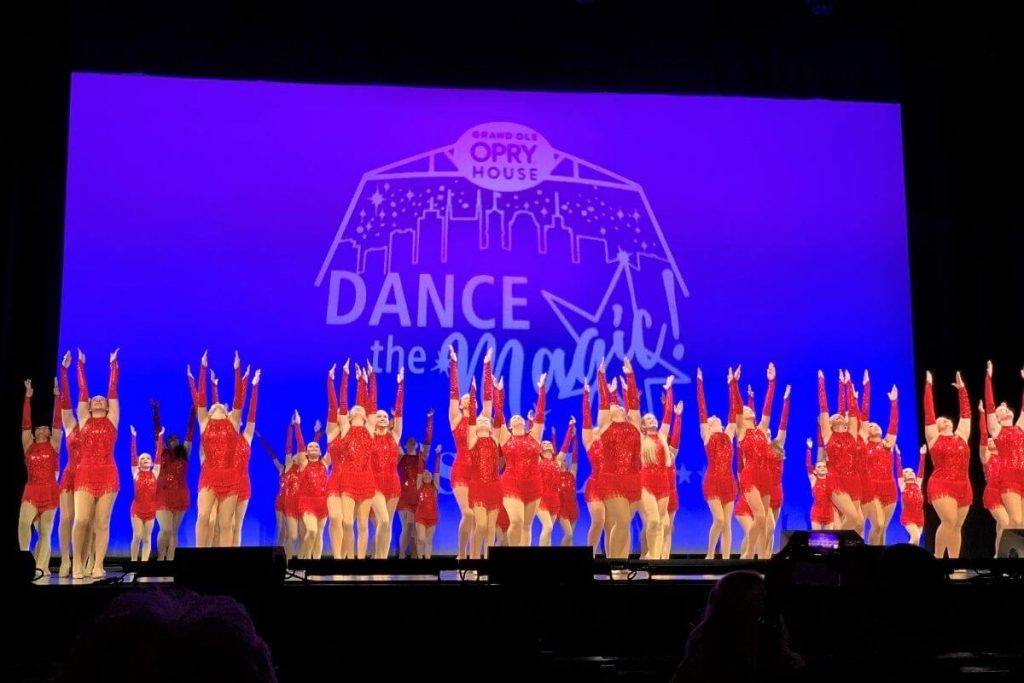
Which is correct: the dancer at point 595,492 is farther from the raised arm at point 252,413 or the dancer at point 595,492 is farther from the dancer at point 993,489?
the dancer at point 993,489

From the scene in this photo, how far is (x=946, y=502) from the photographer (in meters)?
8.65

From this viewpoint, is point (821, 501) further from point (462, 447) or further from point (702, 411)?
point (462, 447)

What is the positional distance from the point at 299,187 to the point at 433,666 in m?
6.32

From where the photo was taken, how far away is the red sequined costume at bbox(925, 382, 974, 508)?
8.64 metres

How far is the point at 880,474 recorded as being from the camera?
29.0 feet

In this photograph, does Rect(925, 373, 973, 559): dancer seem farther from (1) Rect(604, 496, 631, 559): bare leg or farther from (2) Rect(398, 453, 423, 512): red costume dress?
(2) Rect(398, 453, 423, 512): red costume dress

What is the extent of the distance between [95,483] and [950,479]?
6801 mm

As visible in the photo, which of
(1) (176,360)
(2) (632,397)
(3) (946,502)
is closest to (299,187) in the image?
(1) (176,360)

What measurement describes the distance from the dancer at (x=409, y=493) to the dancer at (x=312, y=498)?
2.05 feet

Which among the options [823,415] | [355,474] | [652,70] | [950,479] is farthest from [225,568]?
[652,70]

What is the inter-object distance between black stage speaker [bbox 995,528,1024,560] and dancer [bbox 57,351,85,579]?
7.03m

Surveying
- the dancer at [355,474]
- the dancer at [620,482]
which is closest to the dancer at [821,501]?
the dancer at [620,482]

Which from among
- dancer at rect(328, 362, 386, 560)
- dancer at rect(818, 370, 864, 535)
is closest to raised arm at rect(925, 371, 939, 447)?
dancer at rect(818, 370, 864, 535)

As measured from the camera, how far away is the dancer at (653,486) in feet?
27.6
